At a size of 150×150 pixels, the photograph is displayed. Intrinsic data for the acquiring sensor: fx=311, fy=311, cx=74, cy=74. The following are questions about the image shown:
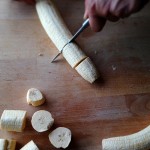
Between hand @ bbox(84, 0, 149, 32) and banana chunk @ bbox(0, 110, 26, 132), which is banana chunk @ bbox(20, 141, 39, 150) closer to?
banana chunk @ bbox(0, 110, 26, 132)

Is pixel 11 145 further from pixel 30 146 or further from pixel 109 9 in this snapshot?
pixel 109 9

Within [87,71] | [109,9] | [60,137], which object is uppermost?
[109,9]

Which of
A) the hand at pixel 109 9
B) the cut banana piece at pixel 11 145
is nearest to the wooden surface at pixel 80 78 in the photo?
the cut banana piece at pixel 11 145

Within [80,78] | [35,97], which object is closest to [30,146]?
[35,97]

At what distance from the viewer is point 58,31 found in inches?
46.5

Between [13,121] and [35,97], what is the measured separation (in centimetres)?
11

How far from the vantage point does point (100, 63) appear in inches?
46.1

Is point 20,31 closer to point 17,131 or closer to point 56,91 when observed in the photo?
point 56,91

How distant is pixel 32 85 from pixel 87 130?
10.1 inches

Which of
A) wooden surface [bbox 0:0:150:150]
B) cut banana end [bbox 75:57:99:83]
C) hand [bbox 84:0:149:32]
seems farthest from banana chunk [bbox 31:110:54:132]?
hand [bbox 84:0:149:32]

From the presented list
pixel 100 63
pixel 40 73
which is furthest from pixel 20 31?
pixel 100 63

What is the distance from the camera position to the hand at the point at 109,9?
91 cm

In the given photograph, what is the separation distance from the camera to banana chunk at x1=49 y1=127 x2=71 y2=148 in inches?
40.3

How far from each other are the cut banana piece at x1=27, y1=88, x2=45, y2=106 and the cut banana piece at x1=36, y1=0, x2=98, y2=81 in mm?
162
